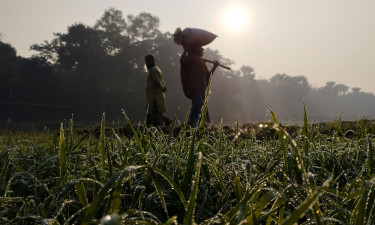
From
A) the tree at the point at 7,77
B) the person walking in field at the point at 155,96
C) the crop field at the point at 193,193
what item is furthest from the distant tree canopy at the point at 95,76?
the crop field at the point at 193,193

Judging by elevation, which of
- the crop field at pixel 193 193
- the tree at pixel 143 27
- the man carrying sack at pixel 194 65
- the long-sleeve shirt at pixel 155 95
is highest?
the tree at pixel 143 27

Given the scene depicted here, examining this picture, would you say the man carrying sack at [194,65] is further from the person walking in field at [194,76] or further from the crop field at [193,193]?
the crop field at [193,193]

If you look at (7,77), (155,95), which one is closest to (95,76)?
(7,77)

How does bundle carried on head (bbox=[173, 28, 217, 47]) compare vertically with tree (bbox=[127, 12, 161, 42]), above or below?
below

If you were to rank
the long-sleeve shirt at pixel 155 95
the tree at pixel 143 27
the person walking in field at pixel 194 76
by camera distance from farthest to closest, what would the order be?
1. the tree at pixel 143 27
2. the long-sleeve shirt at pixel 155 95
3. the person walking in field at pixel 194 76

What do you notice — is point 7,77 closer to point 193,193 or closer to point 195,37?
point 195,37

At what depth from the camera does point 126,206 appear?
1271 millimetres

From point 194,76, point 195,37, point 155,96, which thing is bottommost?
point 155,96

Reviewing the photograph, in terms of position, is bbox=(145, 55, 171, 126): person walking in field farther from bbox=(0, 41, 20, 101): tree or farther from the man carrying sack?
bbox=(0, 41, 20, 101): tree

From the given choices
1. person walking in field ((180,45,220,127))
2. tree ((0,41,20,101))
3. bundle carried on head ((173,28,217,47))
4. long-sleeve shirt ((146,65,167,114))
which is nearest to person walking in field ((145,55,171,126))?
long-sleeve shirt ((146,65,167,114))

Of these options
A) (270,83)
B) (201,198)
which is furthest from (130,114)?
(270,83)

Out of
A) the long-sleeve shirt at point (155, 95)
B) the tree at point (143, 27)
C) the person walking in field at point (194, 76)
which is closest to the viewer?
the person walking in field at point (194, 76)

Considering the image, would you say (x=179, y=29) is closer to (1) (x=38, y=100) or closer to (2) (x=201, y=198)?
(2) (x=201, y=198)

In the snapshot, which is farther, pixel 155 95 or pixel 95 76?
pixel 95 76
